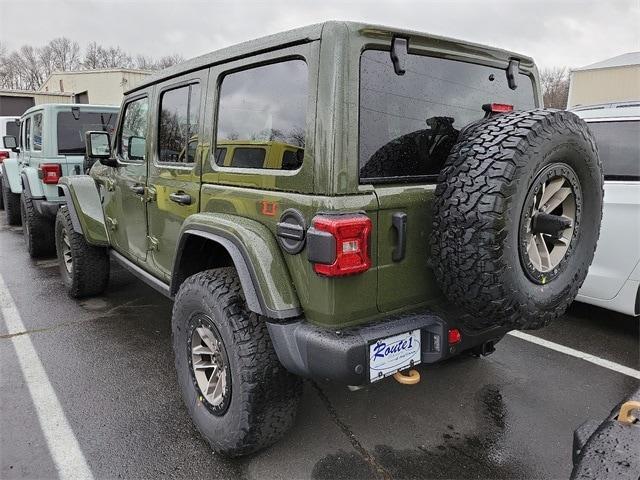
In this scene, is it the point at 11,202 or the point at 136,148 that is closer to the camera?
the point at 136,148

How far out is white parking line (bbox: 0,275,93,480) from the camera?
2338 millimetres

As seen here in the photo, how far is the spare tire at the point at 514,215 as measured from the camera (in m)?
1.82

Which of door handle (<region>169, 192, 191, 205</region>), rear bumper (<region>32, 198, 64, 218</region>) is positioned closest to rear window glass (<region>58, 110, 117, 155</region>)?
rear bumper (<region>32, 198, 64, 218</region>)

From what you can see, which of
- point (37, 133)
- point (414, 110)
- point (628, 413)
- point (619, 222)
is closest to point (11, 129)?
point (37, 133)

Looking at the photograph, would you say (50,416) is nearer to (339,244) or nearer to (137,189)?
(137,189)

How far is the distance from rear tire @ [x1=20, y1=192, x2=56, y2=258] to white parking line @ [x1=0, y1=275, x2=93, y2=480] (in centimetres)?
229

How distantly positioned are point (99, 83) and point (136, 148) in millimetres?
20629

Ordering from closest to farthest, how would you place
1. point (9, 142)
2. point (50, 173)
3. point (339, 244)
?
point (339, 244) → point (50, 173) → point (9, 142)

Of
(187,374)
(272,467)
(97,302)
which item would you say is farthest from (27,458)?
(97,302)

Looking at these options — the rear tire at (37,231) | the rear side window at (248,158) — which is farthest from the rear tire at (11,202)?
the rear side window at (248,158)

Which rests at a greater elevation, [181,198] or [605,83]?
[605,83]

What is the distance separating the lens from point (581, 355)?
3609 millimetres

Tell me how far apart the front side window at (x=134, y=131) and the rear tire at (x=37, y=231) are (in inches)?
110

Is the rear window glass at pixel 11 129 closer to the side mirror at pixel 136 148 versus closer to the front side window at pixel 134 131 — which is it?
the front side window at pixel 134 131
